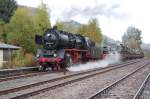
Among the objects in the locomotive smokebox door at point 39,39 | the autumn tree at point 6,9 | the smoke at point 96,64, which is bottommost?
the smoke at point 96,64

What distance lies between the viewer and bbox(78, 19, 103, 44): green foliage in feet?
232

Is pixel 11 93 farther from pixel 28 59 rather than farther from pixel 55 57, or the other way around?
pixel 28 59

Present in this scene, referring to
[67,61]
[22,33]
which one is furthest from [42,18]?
[67,61]

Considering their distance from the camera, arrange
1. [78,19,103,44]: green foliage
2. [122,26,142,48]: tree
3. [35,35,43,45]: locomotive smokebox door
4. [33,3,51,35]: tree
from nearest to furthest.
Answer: [35,35,43,45]: locomotive smokebox door
[33,3,51,35]: tree
[78,19,103,44]: green foliage
[122,26,142,48]: tree

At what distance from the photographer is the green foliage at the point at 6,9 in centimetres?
6012

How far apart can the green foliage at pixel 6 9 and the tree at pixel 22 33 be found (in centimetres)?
941

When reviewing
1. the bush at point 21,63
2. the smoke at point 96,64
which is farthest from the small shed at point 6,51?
the smoke at point 96,64

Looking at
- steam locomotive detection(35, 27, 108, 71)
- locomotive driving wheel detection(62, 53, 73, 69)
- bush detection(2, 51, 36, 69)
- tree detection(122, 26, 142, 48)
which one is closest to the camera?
steam locomotive detection(35, 27, 108, 71)

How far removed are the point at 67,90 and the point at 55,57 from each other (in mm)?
12388

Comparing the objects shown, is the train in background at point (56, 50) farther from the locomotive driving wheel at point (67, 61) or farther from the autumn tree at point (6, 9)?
the autumn tree at point (6, 9)

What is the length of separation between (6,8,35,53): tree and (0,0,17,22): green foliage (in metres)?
9.41

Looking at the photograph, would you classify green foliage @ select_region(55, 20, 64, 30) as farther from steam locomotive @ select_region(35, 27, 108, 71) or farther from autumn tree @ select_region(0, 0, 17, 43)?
steam locomotive @ select_region(35, 27, 108, 71)

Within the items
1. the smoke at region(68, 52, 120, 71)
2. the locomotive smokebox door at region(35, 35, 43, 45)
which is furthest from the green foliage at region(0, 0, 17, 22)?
the locomotive smokebox door at region(35, 35, 43, 45)

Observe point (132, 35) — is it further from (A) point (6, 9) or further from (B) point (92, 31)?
(A) point (6, 9)
